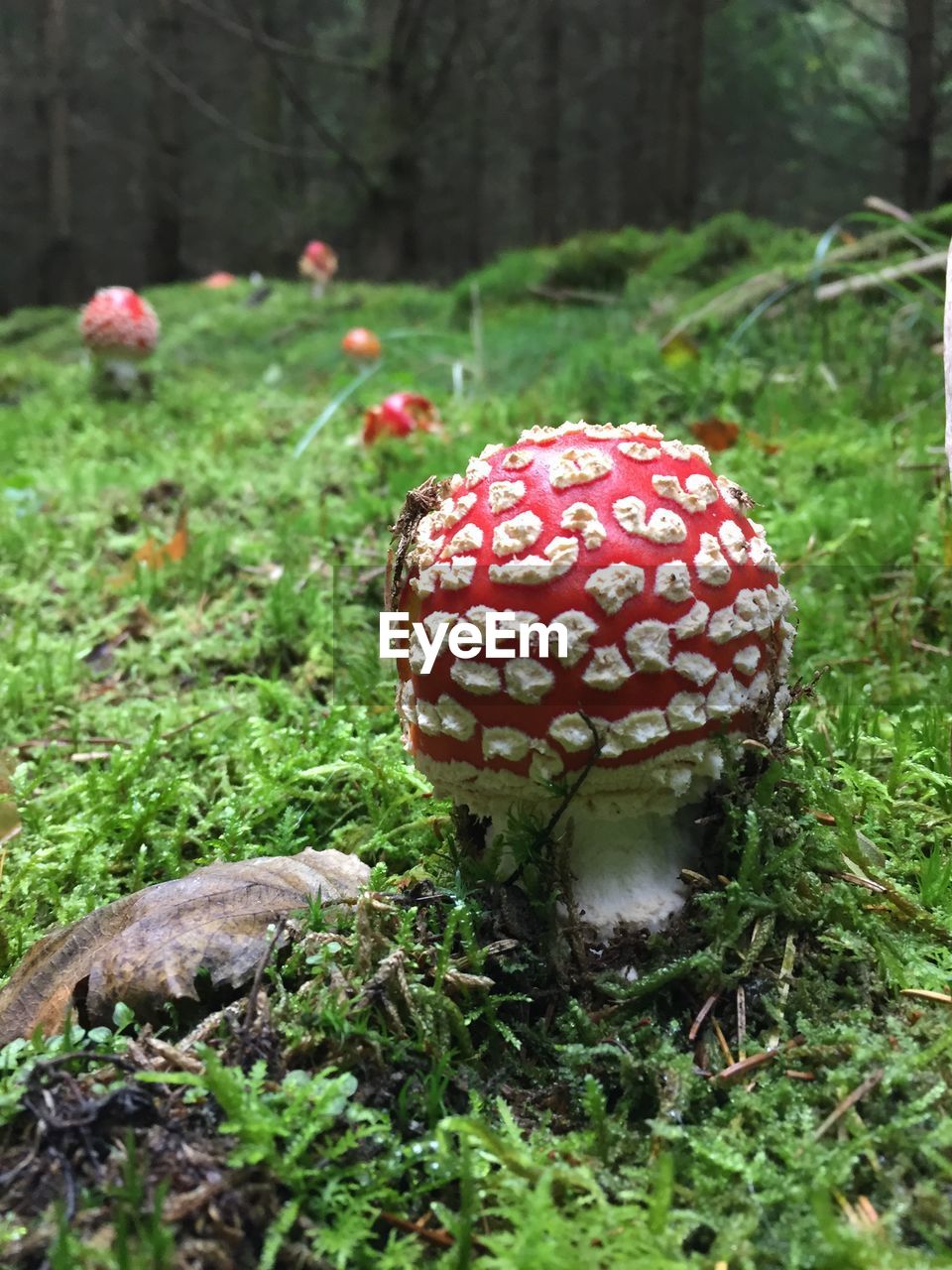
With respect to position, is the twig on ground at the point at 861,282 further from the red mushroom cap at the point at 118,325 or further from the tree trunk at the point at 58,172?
the tree trunk at the point at 58,172

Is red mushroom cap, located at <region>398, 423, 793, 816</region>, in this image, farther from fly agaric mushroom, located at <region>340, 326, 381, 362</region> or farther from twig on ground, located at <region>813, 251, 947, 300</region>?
fly agaric mushroom, located at <region>340, 326, 381, 362</region>

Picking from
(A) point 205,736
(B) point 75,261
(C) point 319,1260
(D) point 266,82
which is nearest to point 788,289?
(A) point 205,736

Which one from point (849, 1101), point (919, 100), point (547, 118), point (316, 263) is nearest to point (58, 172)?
point (316, 263)

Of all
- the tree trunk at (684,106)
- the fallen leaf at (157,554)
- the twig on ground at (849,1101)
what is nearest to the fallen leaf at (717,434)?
the fallen leaf at (157,554)

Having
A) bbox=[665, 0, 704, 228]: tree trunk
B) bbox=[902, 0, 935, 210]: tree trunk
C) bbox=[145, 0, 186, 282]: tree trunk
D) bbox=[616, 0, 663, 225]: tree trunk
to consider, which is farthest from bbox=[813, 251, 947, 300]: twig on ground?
bbox=[145, 0, 186, 282]: tree trunk

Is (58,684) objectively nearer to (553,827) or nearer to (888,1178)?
(553,827)

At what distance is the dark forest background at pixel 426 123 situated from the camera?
10.0 metres

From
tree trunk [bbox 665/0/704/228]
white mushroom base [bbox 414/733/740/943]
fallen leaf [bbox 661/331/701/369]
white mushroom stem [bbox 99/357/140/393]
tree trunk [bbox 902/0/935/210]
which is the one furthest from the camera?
tree trunk [bbox 665/0/704/228]

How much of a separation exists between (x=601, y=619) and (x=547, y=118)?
13.1m

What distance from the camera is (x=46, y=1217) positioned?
1.04 m

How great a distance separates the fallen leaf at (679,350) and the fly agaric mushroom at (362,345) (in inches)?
94.4

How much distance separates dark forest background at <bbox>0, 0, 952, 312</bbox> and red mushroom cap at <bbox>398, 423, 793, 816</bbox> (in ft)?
24.7

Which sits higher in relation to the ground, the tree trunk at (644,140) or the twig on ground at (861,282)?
the tree trunk at (644,140)

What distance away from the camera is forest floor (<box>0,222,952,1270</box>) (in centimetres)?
110
